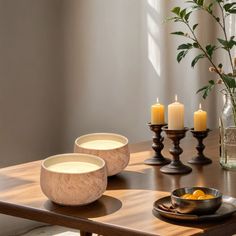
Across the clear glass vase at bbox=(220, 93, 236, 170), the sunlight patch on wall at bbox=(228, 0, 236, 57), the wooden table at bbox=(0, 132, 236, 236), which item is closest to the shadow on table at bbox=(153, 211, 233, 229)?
the wooden table at bbox=(0, 132, 236, 236)

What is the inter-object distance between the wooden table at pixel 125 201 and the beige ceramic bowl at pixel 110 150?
54 millimetres

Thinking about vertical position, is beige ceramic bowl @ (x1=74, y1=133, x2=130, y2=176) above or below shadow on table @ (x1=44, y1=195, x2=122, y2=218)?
above

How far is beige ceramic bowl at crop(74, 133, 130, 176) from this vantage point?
206 cm

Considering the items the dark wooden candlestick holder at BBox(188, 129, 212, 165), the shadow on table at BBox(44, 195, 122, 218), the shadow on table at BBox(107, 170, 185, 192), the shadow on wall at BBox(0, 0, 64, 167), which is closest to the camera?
the shadow on table at BBox(44, 195, 122, 218)

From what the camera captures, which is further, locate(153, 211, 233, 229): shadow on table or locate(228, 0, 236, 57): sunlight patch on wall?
locate(228, 0, 236, 57): sunlight patch on wall

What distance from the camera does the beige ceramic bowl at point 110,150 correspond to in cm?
206

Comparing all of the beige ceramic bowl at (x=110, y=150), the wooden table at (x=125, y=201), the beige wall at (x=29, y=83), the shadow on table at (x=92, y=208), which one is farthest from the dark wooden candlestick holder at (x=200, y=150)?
the beige wall at (x=29, y=83)

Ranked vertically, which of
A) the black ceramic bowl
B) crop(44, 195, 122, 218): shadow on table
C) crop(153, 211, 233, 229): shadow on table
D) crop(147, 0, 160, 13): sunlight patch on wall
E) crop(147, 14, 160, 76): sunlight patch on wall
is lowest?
crop(153, 211, 233, 229): shadow on table

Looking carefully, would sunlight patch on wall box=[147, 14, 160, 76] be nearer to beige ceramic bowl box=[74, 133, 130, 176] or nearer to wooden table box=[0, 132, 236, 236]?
wooden table box=[0, 132, 236, 236]

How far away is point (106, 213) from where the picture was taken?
1722 mm

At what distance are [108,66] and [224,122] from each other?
1.90 metres

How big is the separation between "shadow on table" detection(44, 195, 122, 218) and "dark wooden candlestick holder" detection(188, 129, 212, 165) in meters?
0.56

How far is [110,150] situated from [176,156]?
270mm

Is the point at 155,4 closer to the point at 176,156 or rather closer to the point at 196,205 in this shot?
the point at 176,156
